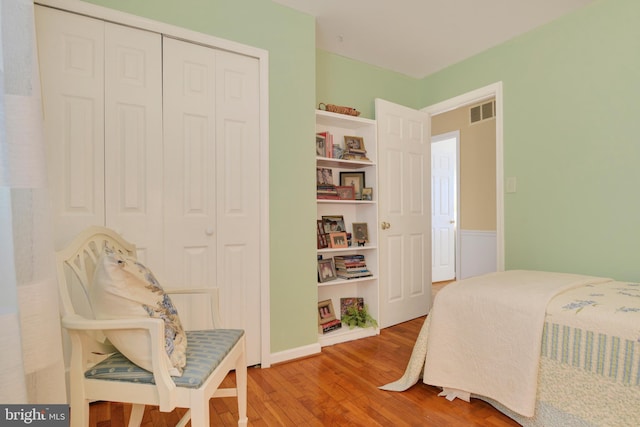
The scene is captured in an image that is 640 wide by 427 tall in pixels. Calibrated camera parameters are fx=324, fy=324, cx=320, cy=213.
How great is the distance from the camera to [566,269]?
7.99ft

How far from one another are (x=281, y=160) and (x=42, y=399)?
5.77ft

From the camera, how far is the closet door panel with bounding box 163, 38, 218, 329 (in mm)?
1967

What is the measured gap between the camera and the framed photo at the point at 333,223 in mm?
2898

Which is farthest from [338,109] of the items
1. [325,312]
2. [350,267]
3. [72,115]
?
[72,115]

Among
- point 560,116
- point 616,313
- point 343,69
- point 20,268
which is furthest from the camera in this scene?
point 343,69

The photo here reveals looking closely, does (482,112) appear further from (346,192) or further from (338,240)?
(338,240)

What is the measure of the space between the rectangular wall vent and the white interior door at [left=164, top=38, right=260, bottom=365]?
3.09 meters

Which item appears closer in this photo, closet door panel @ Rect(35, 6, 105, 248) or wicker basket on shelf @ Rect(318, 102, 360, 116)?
closet door panel @ Rect(35, 6, 105, 248)

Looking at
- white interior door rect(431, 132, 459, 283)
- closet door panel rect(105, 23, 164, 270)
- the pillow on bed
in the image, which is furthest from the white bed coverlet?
white interior door rect(431, 132, 459, 283)

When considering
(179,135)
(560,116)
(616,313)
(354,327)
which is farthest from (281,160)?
(560,116)

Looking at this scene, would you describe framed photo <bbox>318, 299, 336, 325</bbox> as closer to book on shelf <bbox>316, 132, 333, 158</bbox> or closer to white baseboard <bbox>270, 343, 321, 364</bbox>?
white baseboard <bbox>270, 343, 321, 364</bbox>

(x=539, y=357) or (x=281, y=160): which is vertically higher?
(x=281, y=160)

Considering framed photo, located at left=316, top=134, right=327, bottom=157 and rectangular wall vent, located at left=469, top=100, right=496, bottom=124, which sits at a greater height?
rectangular wall vent, located at left=469, top=100, right=496, bottom=124

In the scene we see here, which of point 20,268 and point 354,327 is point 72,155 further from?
point 354,327
